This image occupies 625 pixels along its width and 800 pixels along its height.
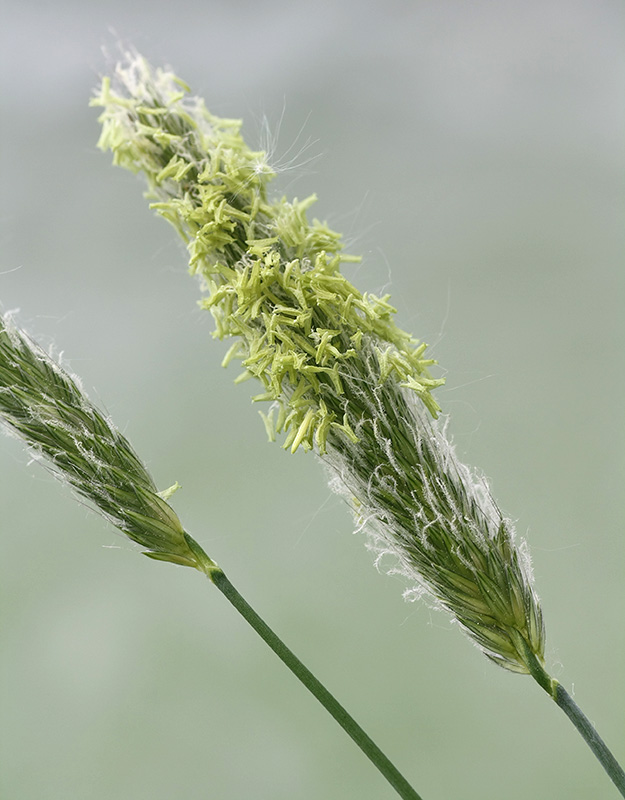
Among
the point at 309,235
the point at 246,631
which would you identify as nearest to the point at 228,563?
the point at 246,631

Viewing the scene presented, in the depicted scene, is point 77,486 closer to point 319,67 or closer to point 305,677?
point 305,677

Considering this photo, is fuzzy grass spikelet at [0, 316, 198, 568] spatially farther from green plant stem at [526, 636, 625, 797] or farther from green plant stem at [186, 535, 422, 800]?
green plant stem at [526, 636, 625, 797]

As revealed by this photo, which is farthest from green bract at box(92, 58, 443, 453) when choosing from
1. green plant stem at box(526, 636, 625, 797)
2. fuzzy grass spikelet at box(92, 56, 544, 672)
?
green plant stem at box(526, 636, 625, 797)

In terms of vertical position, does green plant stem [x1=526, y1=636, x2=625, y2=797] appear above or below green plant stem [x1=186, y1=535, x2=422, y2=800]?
above

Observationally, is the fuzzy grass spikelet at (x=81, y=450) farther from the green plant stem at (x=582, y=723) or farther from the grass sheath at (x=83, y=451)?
the green plant stem at (x=582, y=723)

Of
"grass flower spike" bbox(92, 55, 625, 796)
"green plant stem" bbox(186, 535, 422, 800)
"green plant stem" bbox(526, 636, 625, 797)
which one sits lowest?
"green plant stem" bbox(186, 535, 422, 800)

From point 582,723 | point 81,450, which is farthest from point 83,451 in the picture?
point 582,723

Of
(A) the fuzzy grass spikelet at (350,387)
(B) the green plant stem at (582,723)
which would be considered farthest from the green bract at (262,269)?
(B) the green plant stem at (582,723)
